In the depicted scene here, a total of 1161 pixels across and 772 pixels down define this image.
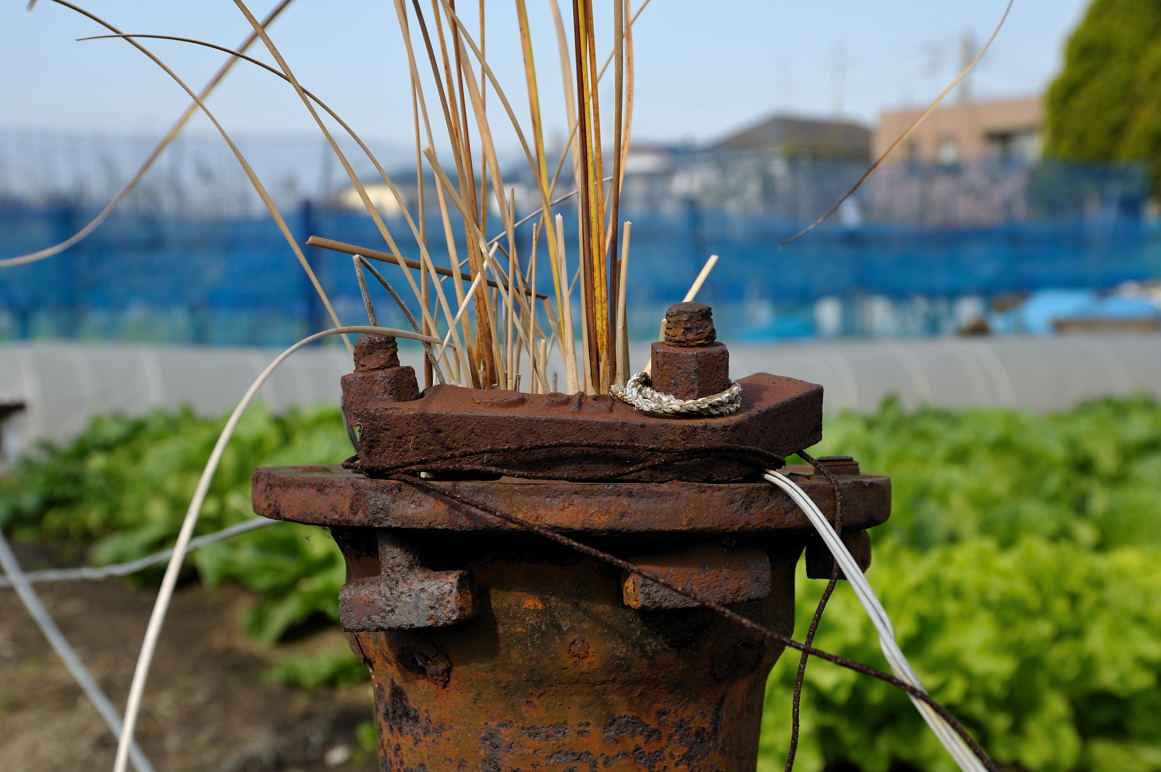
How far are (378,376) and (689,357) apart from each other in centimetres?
32

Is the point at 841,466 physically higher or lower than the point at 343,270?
higher

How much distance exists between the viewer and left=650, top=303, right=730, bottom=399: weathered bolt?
1.09 m

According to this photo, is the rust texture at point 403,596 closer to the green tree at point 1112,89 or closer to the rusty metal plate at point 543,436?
the rusty metal plate at point 543,436

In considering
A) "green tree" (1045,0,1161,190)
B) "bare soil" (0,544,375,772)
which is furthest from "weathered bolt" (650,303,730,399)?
"green tree" (1045,0,1161,190)

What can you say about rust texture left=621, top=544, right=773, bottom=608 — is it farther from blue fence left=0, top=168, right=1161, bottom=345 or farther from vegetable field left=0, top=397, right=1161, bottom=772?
blue fence left=0, top=168, right=1161, bottom=345

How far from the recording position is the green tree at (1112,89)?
2517 cm

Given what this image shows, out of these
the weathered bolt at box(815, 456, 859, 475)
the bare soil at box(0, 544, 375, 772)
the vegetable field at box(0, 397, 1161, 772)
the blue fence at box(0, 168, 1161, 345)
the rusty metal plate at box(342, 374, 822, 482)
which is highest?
the rusty metal plate at box(342, 374, 822, 482)

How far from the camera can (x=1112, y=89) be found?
25969 mm

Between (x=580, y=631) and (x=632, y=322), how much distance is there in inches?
294

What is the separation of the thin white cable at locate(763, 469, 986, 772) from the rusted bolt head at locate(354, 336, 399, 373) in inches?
15.9

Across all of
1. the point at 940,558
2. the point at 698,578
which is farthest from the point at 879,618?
the point at 940,558

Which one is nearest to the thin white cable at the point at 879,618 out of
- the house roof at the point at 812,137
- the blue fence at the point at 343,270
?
the blue fence at the point at 343,270

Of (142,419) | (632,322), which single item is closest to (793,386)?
(142,419)

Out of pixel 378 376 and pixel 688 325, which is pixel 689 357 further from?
pixel 378 376
